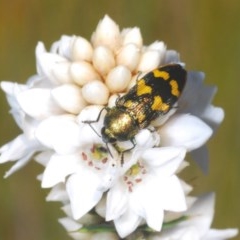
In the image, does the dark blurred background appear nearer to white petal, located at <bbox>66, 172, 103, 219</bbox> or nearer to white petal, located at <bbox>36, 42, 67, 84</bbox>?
white petal, located at <bbox>36, 42, 67, 84</bbox>

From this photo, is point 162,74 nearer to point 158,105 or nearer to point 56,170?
point 158,105

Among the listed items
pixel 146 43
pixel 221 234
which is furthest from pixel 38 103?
pixel 146 43

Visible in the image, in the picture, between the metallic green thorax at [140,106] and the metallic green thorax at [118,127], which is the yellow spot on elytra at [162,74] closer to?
the metallic green thorax at [140,106]

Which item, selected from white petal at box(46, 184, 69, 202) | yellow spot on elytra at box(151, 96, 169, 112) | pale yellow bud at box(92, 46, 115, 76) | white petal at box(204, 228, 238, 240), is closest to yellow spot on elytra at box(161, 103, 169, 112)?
yellow spot on elytra at box(151, 96, 169, 112)

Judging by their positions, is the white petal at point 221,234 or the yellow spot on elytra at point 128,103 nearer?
the yellow spot on elytra at point 128,103

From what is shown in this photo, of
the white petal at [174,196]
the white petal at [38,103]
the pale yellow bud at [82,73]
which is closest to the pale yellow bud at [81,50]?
the pale yellow bud at [82,73]

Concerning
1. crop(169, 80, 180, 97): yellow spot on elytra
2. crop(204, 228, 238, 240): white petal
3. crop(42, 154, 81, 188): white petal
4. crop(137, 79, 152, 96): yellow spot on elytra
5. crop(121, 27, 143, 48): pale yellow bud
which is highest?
crop(121, 27, 143, 48): pale yellow bud

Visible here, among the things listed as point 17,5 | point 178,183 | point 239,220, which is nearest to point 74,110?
point 178,183
